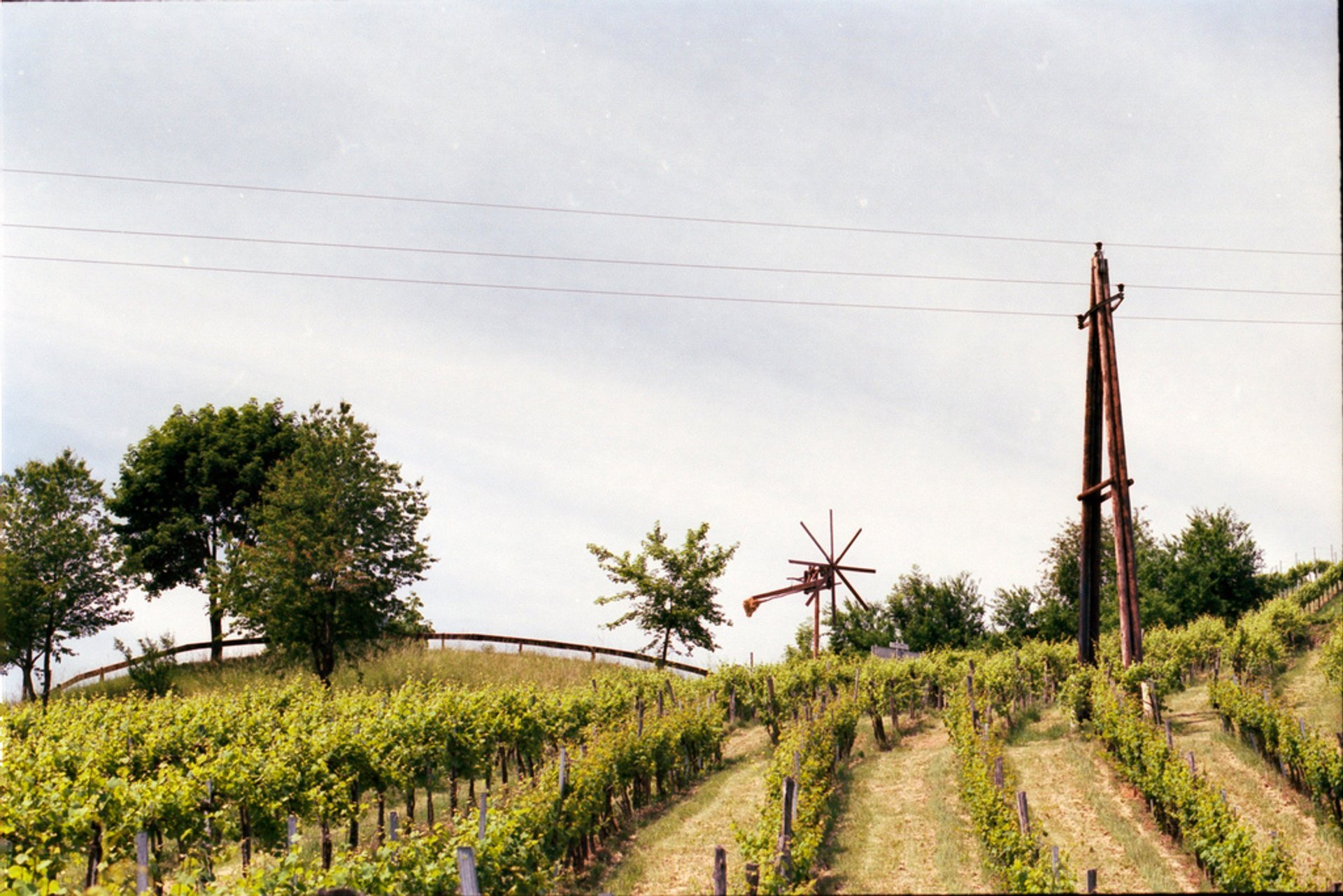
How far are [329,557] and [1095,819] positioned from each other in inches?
1083

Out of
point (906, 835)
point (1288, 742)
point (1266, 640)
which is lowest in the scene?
point (906, 835)

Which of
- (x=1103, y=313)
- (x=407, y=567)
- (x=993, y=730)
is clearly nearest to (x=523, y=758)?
(x=993, y=730)

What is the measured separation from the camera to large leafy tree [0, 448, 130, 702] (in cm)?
3538

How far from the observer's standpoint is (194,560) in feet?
142

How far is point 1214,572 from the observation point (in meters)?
43.6

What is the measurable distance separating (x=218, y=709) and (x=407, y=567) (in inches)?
615

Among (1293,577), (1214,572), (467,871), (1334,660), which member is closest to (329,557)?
(467,871)

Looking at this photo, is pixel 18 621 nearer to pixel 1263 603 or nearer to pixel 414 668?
pixel 414 668

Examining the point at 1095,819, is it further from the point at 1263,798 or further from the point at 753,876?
the point at 753,876

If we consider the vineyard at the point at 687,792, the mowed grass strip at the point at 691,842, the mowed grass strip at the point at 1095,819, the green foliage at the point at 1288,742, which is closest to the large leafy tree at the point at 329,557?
the vineyard at the point at 687,792

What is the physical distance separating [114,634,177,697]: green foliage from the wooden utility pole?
108 ft

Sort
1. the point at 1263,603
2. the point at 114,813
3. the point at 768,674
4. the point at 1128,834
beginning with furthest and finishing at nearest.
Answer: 1. the point at 1263,603
2. the point at 768,674
3. the point at 1128,834
4. the point at 114,813

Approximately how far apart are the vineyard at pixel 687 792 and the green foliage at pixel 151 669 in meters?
8.48

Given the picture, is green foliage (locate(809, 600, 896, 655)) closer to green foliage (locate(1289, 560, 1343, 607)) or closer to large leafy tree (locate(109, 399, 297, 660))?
green foliage (locate(1289, 560, 1343, 607))
